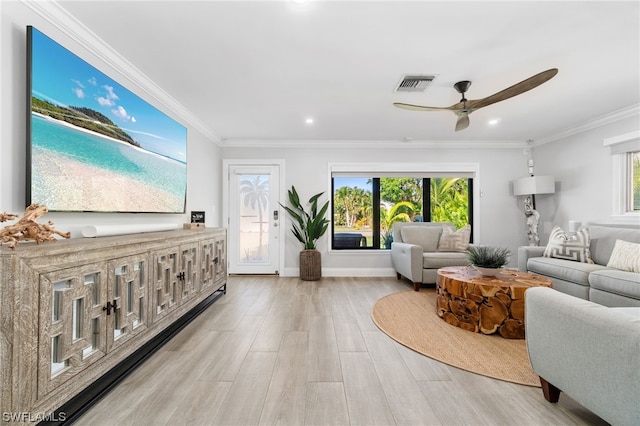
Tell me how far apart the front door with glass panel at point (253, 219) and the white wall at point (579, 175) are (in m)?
4.54

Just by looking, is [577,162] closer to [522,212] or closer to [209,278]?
[522,212]

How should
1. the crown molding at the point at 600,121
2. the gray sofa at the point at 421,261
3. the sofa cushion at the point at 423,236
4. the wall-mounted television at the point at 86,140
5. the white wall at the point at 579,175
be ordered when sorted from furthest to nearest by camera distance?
the sofa cushion at the point at 423,236 → the gray sofa at the point at 421,261 → the white wall at the point at 579,175 → the crown molding at the point at 600,121 → the wall-mounted television at the point at 86,140

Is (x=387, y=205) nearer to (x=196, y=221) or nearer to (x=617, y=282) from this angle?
(x=617, y=282)

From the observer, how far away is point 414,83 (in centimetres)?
279

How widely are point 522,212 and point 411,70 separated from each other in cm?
393

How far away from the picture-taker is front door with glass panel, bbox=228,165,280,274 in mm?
4969

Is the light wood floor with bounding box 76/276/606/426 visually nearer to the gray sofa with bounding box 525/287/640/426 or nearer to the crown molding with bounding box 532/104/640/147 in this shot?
the gray sofa with bounding box 525/287/640/426

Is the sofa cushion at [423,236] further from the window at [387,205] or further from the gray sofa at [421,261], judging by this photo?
the window at [387,205]

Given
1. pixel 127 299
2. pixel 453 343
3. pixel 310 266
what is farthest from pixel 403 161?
pixel 127 299

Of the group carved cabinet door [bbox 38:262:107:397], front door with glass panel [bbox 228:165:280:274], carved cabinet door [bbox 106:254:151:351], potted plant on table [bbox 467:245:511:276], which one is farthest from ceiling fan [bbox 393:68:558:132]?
front door with glass panel [bbox 228:165:280:274]

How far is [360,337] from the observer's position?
8.12ft

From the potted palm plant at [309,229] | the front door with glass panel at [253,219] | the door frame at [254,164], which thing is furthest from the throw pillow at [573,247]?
the front door with glass panel at [253,219]

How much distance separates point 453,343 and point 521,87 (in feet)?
7.06

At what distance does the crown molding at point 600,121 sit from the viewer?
3468 millimetres
